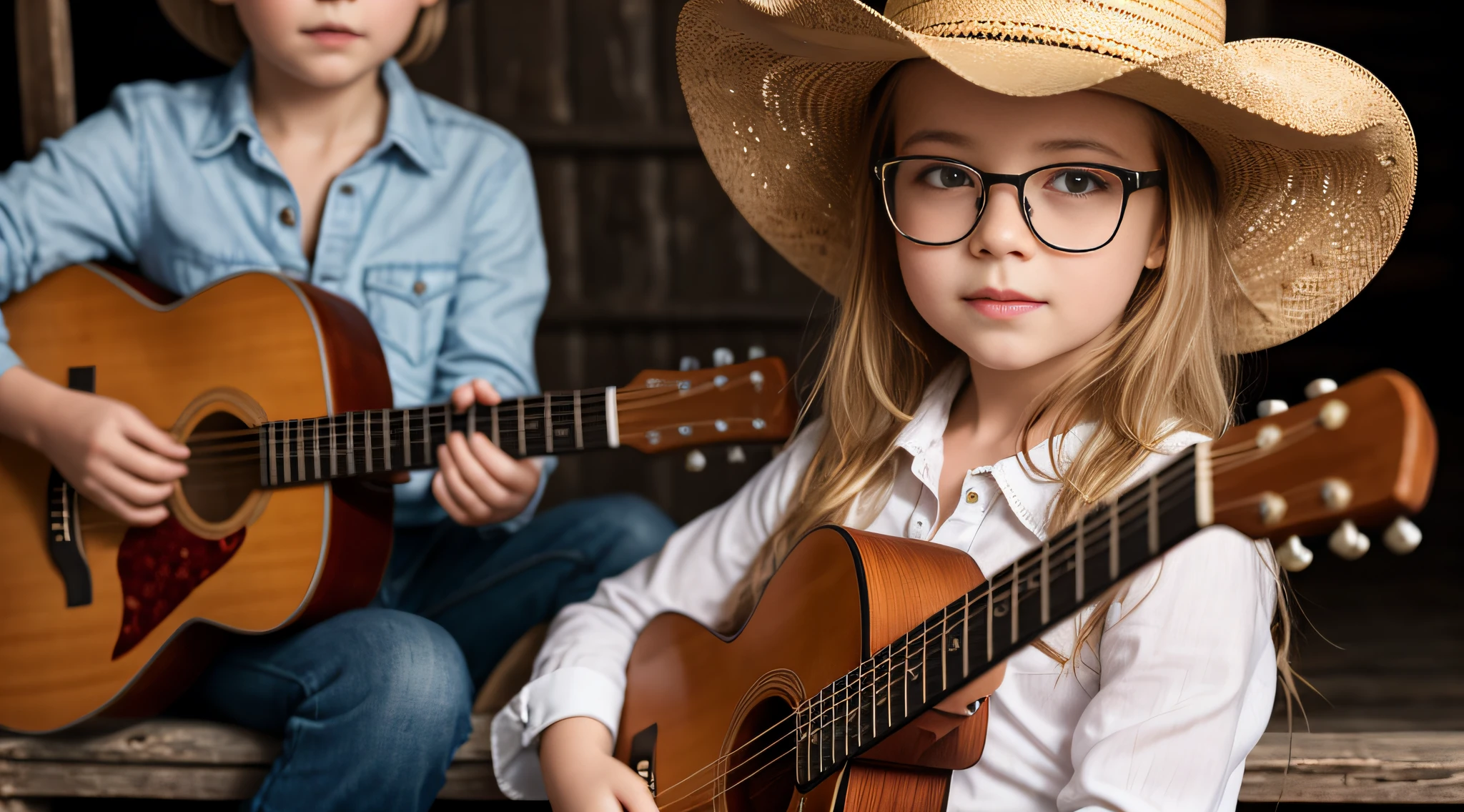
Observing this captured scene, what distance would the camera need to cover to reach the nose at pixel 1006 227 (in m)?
1.16

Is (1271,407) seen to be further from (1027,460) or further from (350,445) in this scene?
(350,445)

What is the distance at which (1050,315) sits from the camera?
1188mm

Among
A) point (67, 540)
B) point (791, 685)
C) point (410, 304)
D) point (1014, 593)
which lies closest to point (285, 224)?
point (410, 304)

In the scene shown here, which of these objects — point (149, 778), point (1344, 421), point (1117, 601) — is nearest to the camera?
point (1344, 421)

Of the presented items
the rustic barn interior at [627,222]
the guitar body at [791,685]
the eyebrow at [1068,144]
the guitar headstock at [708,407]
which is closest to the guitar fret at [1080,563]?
the guitar body at [791,685]

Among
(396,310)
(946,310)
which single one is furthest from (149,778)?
(946,310)

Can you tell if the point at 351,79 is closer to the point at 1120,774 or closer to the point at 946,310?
the point at 946,310

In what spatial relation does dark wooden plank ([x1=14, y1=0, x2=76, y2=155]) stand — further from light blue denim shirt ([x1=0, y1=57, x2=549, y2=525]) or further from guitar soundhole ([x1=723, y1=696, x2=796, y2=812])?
guitar soundhole ([x1=723, y1=696, x2=796, y2=812])

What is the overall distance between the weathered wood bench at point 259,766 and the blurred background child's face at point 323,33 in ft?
3.03

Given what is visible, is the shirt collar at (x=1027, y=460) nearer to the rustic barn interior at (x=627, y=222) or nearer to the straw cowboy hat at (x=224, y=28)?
the straw cowboy hat at (x=224, y=28)

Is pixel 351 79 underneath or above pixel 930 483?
above

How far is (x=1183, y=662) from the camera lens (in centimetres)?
103

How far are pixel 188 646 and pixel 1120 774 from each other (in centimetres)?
116

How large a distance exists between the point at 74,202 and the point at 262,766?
847 mm
